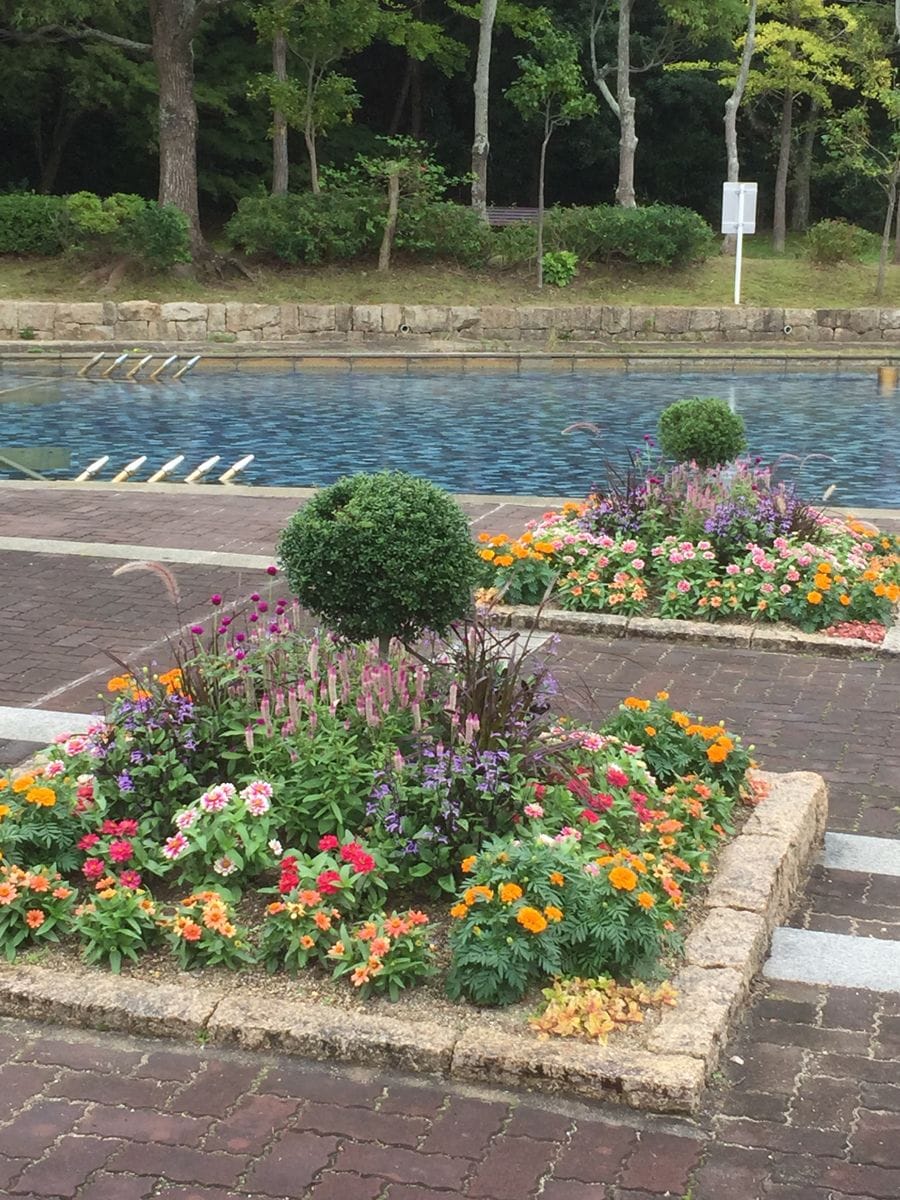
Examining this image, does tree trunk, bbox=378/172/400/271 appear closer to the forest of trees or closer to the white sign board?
the forest of trees

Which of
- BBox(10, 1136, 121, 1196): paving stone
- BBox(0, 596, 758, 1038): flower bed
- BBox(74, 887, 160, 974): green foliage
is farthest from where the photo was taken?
BBox(74, 887, 160, 974): green foliage

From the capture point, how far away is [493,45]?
35469 mm

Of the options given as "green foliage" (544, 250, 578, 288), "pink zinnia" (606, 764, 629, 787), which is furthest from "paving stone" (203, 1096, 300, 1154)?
"green foliage" (544, 250, 578, 288)

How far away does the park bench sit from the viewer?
31.3 m

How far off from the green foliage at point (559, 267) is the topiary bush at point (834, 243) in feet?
17.3

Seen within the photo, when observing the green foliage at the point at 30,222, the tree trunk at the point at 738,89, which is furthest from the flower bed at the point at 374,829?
the tree trunk at the point at 738,89

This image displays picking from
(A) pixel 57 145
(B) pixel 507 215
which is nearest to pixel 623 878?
(B) pixel 507 215

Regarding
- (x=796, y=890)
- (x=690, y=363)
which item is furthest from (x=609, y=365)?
(x=796, y=890)

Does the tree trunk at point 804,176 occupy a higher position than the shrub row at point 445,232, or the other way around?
the tree trunk at point 804,176

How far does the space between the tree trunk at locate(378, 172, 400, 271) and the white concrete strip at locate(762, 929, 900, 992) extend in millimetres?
25150

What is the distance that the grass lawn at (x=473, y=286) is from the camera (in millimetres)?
26516

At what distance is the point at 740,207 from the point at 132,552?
2066 cm

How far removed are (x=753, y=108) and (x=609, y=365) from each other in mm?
16409

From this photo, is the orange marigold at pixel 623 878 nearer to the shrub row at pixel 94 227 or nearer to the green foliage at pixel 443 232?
the shrub row at pixel 94 227
